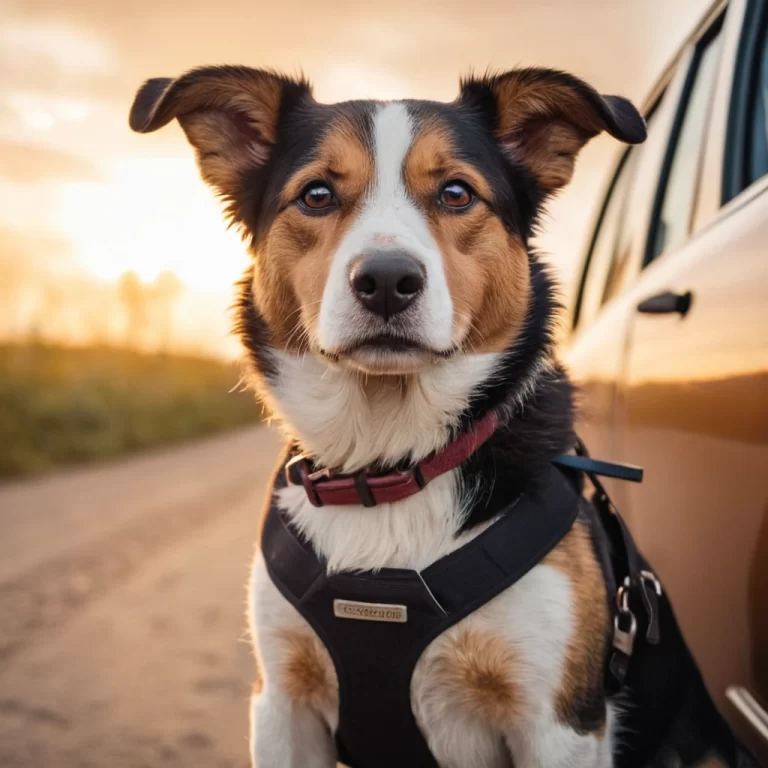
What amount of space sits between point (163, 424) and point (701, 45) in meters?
14.2

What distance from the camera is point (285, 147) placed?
2859 mm

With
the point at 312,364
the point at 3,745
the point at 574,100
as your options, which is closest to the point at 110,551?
the point at 3,745

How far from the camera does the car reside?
2064 mm

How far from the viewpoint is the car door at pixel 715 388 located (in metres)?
2.05

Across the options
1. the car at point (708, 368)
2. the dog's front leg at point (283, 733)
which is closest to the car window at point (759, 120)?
the car at point (708, 368)

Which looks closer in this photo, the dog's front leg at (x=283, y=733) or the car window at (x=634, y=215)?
the dog's front leg at (x=283, y=733)

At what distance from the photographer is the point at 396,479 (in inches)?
95.5

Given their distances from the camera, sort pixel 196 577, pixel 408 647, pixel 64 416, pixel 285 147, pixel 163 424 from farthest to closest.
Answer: pixel 163 424, pixel 64 416, pixel 196 577, pixel 285 147, pixel 408 647

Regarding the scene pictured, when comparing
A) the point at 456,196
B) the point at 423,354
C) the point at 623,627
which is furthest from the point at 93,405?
the point at 623,627

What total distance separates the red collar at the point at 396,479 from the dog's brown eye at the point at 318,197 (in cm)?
77

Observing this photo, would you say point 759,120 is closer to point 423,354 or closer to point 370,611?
point 423,354

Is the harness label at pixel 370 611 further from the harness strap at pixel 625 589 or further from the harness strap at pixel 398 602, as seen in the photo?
the harness strap at pixel 625 589

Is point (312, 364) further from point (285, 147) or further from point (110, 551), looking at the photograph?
point (110, 551)

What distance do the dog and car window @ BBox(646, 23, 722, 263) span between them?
532 millimetres
